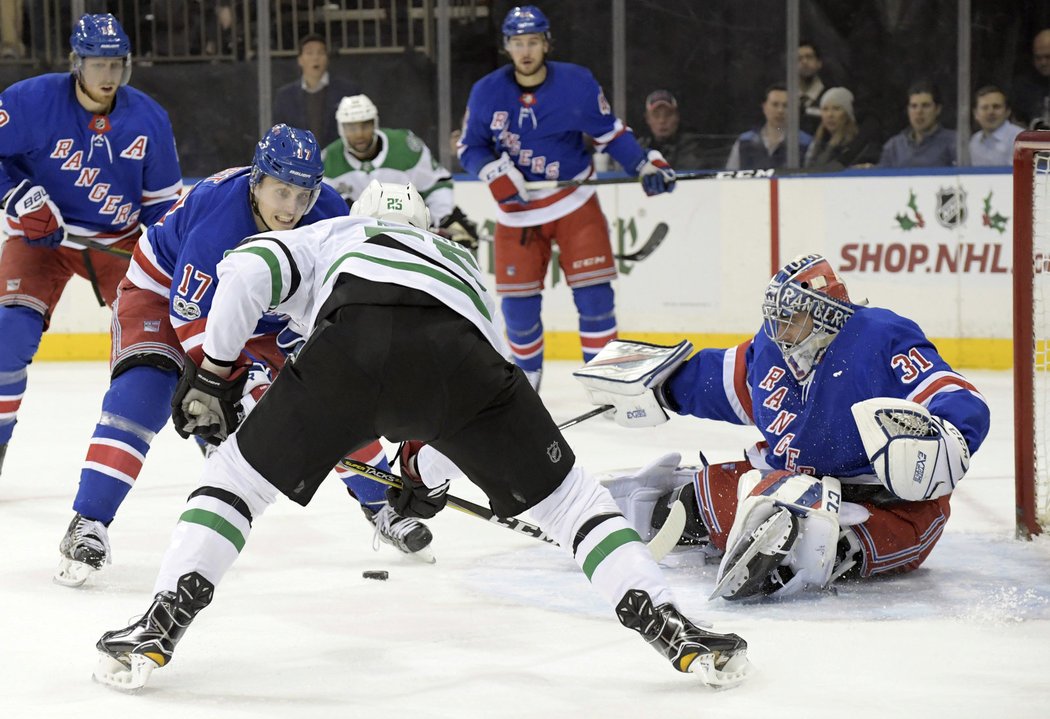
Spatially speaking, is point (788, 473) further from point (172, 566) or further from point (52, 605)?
point (52, 605)

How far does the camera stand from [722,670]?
2.40 meters

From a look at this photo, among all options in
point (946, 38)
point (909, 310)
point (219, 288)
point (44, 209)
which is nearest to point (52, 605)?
point (219, 288)

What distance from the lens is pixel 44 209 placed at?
405cm

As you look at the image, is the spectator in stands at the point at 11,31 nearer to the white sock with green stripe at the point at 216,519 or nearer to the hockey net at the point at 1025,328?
the hockey net at the point at 1025,328

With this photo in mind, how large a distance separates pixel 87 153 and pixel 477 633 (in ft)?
6.68

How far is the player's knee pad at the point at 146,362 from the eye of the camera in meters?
3.21

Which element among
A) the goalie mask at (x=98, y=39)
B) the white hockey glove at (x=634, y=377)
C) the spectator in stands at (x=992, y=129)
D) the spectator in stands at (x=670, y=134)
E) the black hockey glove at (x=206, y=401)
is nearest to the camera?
the black hockey glove at (x=206, y=401)

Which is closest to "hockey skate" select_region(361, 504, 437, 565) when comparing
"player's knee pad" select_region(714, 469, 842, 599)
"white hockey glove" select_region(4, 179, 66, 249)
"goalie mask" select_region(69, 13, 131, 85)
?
"player's knee pad" select_region(714, 469, 842, 599)

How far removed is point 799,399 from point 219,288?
1244 millimetres

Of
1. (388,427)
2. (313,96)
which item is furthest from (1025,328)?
(313,96)

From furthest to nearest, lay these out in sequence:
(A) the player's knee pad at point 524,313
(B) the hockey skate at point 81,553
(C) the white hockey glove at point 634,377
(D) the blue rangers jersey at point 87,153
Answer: (A) the player's knee pad at point 524,313, (D) the blue rangers jersey at point 87,153, (C) the white hockey glove at point 634,377, (B) the hockey skate at point 81,553

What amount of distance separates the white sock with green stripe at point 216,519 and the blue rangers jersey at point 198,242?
73 cm

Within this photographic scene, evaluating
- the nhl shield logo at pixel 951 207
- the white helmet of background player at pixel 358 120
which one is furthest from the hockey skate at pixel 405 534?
the nhl shield logo at pixel 951 207

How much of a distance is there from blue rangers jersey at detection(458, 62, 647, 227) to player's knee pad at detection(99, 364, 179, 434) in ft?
8.70
